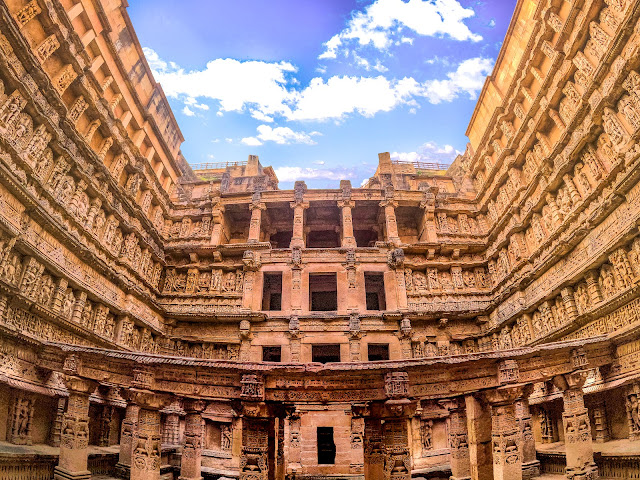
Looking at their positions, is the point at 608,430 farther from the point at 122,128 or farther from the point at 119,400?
the point at 122,128

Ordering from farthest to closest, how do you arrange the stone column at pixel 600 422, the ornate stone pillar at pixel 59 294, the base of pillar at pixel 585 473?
the ornate stone pillar at pixel 59 294 → the stone column at pixel 600 422 → the base of pillar at pixel 585 473

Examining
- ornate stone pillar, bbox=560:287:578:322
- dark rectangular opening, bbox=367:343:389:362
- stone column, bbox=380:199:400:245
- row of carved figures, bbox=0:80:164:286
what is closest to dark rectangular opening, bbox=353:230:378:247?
stone column, bbox=380:199:400:245

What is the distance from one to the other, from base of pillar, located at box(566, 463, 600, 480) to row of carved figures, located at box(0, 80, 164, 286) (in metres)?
16.4

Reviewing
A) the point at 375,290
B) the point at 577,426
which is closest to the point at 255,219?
the point at 375,290

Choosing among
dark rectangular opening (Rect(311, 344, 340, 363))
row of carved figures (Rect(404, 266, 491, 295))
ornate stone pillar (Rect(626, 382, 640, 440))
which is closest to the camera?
ornate stone pillar (Rect(626, 382, 640, 440))

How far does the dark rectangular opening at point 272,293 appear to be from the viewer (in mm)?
23234

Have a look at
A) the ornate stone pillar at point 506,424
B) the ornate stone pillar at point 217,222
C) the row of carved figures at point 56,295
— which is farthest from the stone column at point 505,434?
the ornate stone pillar at point 217,222

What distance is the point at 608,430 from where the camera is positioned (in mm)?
11742

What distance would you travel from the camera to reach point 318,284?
23.4 metres

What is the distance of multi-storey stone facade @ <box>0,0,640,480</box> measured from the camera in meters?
10.4

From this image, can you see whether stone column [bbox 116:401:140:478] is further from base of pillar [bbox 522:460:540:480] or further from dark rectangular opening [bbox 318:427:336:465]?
base of pillar [bbox 522:460:540:480]

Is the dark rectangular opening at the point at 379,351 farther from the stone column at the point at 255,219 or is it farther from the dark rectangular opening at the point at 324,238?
the stone column at the point at 255,219

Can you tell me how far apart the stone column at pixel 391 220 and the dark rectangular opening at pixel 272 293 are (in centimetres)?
655

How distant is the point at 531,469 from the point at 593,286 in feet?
19.7
